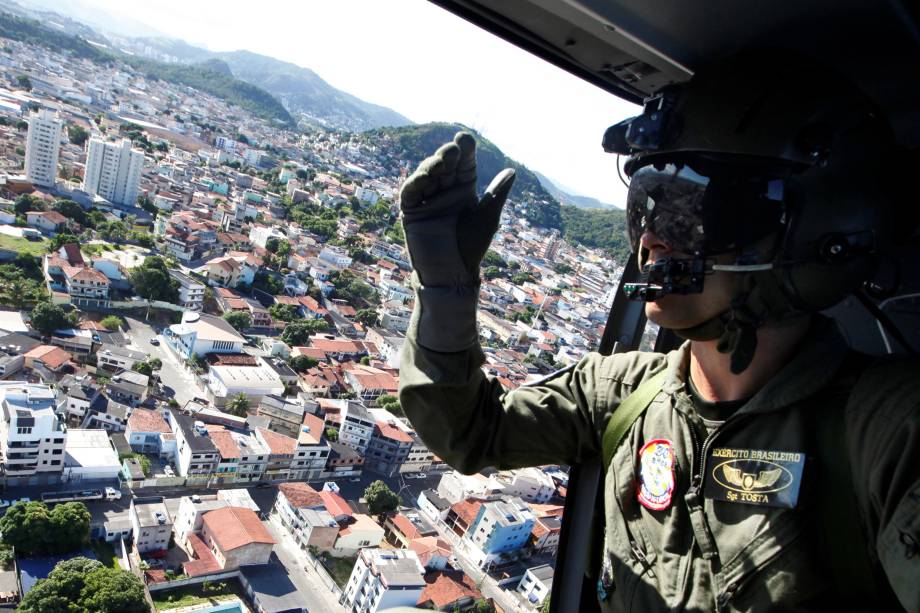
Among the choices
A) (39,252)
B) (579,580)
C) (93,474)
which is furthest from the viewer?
(39,252)

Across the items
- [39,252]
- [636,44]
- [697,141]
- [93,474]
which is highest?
Result: [636,44]

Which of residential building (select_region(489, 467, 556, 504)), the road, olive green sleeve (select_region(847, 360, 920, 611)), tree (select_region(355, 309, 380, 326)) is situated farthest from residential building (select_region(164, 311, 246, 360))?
olive green sleeve (select_region(847, 360, 920, 611))

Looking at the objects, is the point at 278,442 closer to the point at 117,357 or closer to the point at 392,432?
the point at 392,432

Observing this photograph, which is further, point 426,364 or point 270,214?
point 270,214

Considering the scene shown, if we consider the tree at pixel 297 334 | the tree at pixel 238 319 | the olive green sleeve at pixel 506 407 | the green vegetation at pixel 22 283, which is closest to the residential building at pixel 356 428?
the tree at pixel 297 334

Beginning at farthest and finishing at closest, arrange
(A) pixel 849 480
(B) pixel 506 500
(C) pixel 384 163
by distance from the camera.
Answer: (C) pixel 384 163
(B) pixel 506 500
(A) pixel 849 480

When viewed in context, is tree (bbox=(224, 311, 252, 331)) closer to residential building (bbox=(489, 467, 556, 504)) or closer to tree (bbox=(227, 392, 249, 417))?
tree (bbox=(227, 392, 249, 417))

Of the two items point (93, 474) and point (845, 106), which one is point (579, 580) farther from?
point (93, 474)

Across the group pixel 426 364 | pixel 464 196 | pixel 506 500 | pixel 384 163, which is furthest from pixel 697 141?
pixel 384 163
